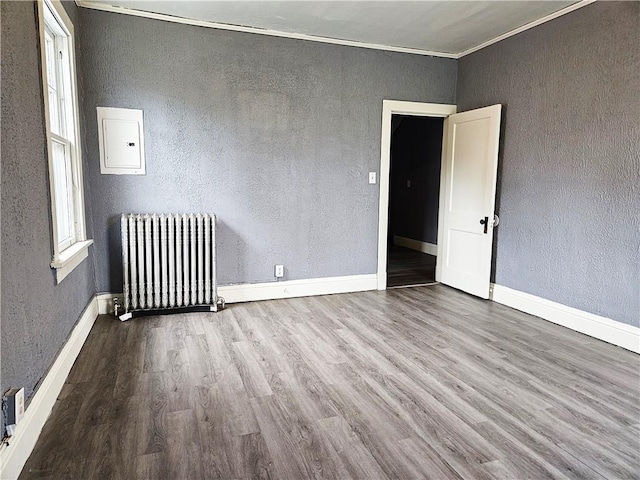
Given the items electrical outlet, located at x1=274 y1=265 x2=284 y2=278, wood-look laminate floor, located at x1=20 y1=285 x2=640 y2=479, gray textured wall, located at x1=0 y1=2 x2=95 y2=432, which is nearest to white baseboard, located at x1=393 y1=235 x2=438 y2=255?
electrical outlet, located at x1=274 y1=265 x2=284 y2=278

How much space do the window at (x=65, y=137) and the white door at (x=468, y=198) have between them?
3.57 m

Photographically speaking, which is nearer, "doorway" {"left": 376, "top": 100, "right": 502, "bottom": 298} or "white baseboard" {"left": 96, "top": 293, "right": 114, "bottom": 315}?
"white baseboard" {"left": 96, "top": 293, "right": 114, "bottom": 315}

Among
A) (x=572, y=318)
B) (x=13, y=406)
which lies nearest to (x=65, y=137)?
(x=13, y=406)

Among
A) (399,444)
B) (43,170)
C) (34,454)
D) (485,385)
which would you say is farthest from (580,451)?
(43,170)

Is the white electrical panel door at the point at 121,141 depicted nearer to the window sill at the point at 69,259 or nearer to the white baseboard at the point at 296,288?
the window sill at the point at 69,259

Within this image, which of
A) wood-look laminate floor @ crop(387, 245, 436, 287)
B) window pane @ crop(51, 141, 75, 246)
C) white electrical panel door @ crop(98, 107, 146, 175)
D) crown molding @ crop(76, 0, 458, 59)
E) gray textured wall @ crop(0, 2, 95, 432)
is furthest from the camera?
wood-look laminate floor @ crop(387, 245, 436, 287)

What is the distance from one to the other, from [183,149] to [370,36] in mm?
2098

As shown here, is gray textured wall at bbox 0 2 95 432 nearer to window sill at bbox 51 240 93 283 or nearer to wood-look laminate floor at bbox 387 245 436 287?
window sill at bbox 51 240 93 283

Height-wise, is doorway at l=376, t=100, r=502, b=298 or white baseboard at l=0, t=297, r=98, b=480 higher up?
doorway at l=376, t=100, r=502, b=298

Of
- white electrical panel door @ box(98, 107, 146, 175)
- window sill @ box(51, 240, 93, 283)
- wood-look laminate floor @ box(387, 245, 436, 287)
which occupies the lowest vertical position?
wood-look laminate floor @ box(387, 245, 436, 287)

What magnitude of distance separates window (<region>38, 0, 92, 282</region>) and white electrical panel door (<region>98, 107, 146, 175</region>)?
340mm

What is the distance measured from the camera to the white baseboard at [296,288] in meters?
4.12

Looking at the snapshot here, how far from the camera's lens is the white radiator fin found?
3.59 m

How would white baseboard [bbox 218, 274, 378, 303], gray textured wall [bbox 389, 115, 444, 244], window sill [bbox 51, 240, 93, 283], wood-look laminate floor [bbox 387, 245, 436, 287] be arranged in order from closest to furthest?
1. window sill [bbox 51, 240, 93, 283]
2. white baseboard [bbox 218, 274, 378, 303]
3. wood-look laminate floor [bbox 387, 245, 436, 287]
4. gray textured wall [bbox 389, 115, 444, 244]
